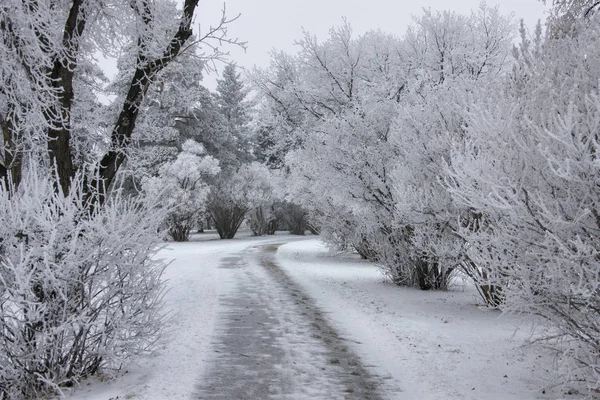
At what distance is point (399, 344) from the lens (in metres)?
6.66

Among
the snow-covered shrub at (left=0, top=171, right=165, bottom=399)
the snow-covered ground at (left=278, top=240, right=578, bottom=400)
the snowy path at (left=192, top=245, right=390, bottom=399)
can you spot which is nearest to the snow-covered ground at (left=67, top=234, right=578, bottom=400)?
the snow-covered ground at (left=278, top=240, right=578, bottom=400)

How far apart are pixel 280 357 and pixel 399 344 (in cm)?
169

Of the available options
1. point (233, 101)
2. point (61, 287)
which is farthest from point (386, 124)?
point (233, 101)

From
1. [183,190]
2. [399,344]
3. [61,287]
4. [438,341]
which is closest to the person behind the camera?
[61,287]

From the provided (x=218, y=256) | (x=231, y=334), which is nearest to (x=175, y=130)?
(x=218, y=256)

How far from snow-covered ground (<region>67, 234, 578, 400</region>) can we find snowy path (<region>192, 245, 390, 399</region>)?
0.62 feet

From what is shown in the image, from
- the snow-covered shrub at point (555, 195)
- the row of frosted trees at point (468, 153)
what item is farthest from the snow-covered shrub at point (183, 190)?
the snow-covered shrub at point (555, 195)

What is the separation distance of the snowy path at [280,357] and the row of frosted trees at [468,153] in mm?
1731

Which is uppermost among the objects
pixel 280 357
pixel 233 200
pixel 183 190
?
pixel 183 190

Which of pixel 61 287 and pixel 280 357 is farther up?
pixel 61 287

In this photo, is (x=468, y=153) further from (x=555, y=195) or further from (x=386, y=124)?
(x=386, y=124)

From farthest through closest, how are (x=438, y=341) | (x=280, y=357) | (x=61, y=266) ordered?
(x=438, y=341) < (x=280, y=357) < (x=61, y=266)

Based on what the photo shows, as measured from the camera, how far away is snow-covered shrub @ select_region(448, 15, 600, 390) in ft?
12.0

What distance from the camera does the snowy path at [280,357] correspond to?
4.80 meters
